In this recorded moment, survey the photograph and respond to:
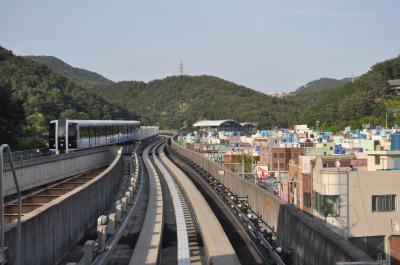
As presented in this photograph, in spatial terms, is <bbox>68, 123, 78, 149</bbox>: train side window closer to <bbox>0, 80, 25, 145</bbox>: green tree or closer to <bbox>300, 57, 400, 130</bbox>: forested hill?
<bbox>0, 80, 25, 145</bbox>: green tree

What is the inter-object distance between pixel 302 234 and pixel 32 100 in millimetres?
92253

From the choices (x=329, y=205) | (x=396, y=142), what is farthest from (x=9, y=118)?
(x=396, y=142)

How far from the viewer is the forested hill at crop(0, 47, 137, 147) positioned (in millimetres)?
54938

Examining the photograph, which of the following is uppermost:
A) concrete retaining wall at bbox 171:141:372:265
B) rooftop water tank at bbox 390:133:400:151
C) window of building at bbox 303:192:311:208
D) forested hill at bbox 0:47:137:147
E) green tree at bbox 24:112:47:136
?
forested hill at bbox 0:47:137:147

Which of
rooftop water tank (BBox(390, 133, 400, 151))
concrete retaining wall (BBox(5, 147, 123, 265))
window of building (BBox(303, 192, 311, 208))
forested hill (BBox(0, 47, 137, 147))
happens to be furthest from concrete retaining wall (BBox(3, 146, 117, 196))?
rooftop water tank (BBox(390, 133, 400, 151))

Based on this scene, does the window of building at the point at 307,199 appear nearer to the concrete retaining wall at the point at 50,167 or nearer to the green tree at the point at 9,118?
the concrete retaining wall at the point at 50,167

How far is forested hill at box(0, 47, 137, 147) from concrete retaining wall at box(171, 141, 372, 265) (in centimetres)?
3418

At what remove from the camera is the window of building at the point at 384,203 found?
32222 mm

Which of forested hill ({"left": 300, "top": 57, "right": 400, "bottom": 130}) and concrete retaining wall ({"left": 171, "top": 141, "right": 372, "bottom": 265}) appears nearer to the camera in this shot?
concrete retaining wall ({"left": 171, "top": 141, "right": 372, "bottom": 265})

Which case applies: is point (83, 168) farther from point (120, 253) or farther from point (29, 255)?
point (29, 255)

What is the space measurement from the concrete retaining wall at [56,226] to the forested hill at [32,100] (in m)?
32.4

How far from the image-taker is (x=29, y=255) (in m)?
12.1

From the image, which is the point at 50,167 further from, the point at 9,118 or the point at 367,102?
the point at 367,102

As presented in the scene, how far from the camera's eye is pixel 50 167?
35500mm
